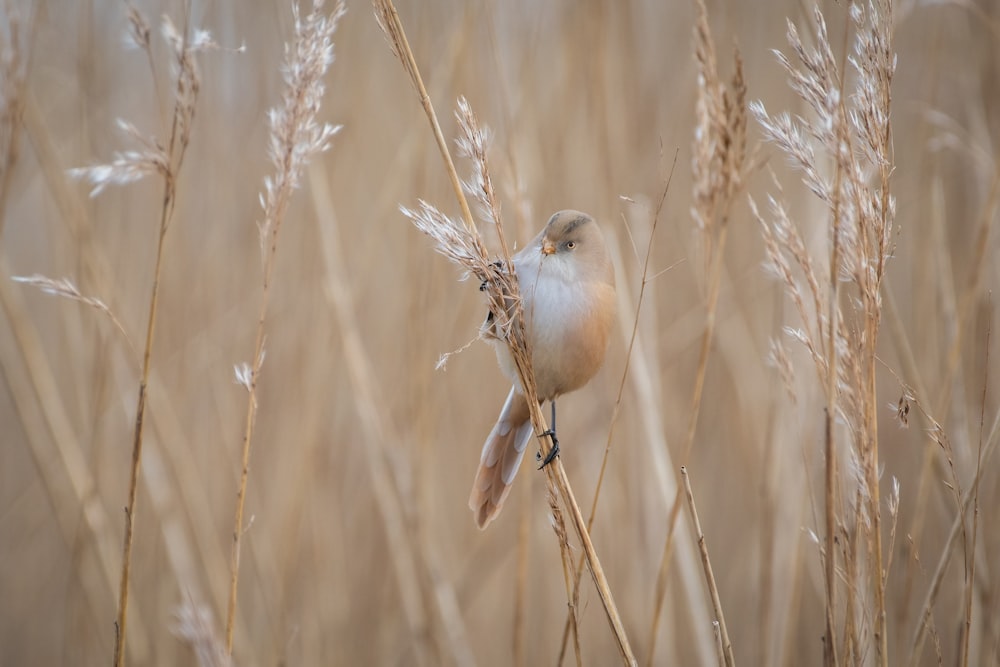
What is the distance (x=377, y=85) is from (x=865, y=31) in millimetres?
1807

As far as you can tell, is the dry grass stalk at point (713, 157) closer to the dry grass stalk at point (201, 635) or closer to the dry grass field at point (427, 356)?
the dry grass field at point (427, 356)

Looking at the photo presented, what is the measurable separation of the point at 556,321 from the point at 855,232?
1.95 feet

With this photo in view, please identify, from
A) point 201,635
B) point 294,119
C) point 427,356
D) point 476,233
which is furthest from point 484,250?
point 427,356

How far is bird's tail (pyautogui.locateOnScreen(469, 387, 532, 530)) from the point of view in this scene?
1440mm

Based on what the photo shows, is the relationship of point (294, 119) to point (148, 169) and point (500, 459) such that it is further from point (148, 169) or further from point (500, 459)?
point (500, 459)

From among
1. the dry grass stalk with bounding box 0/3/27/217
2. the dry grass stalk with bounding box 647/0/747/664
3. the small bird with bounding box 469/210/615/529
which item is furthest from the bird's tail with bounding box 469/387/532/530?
the dry grass stalk with bounding box 0/3/27/217

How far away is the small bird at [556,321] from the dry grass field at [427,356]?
0.62 feet

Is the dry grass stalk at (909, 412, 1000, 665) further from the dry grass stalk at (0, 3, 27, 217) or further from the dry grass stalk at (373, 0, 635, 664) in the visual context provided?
the dry grass stalk at (0, 3, 27, 217)

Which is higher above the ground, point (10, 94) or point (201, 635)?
point (10, 94)

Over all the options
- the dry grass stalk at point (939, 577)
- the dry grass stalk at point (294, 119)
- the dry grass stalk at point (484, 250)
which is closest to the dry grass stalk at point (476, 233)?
the dry grass stalk at point (484, 250)

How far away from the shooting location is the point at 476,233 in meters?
1.12

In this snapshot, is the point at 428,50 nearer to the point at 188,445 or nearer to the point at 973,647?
the point at 188,445

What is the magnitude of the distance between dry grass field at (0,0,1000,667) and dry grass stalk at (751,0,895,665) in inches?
18.3

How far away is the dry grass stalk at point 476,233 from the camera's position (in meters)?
1.08
